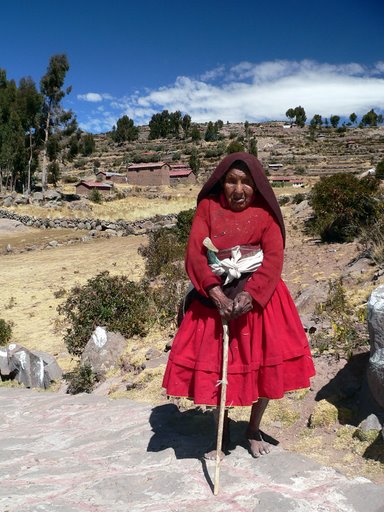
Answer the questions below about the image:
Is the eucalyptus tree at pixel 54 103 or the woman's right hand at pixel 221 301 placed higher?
the eucalyptus tree at pixel 54 103

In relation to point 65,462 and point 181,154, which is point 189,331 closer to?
point 65,462

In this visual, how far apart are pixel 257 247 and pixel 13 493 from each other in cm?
194

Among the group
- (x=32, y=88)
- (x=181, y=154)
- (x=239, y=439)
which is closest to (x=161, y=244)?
(x=239, y=439)

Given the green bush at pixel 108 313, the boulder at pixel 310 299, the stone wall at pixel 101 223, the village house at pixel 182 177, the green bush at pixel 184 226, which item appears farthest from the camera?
the village house at pixel 182 177

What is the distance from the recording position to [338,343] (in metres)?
4.33

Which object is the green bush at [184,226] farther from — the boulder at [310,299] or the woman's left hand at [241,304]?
the woman's left hand at [241,304]

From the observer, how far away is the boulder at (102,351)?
18.5ft

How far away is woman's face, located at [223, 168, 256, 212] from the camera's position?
2.74 m

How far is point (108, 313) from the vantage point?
265 inches

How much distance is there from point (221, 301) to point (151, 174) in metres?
46.3

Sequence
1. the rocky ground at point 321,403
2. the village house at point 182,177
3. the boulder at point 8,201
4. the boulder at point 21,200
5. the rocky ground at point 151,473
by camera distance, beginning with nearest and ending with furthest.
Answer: the rocky ground at point 151,473 < the rocky ground at point 321,403 < the boulder at point 8,201 < the boulder at point 21,200 < the village house at point 182,177

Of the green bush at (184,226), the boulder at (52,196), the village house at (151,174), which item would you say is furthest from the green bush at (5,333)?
the village house at (151,174)

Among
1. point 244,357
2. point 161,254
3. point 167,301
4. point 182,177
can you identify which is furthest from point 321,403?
point 182,177

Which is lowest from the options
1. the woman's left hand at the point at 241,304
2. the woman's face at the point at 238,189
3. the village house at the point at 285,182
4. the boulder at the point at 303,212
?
the boulder at the point at 303,212
